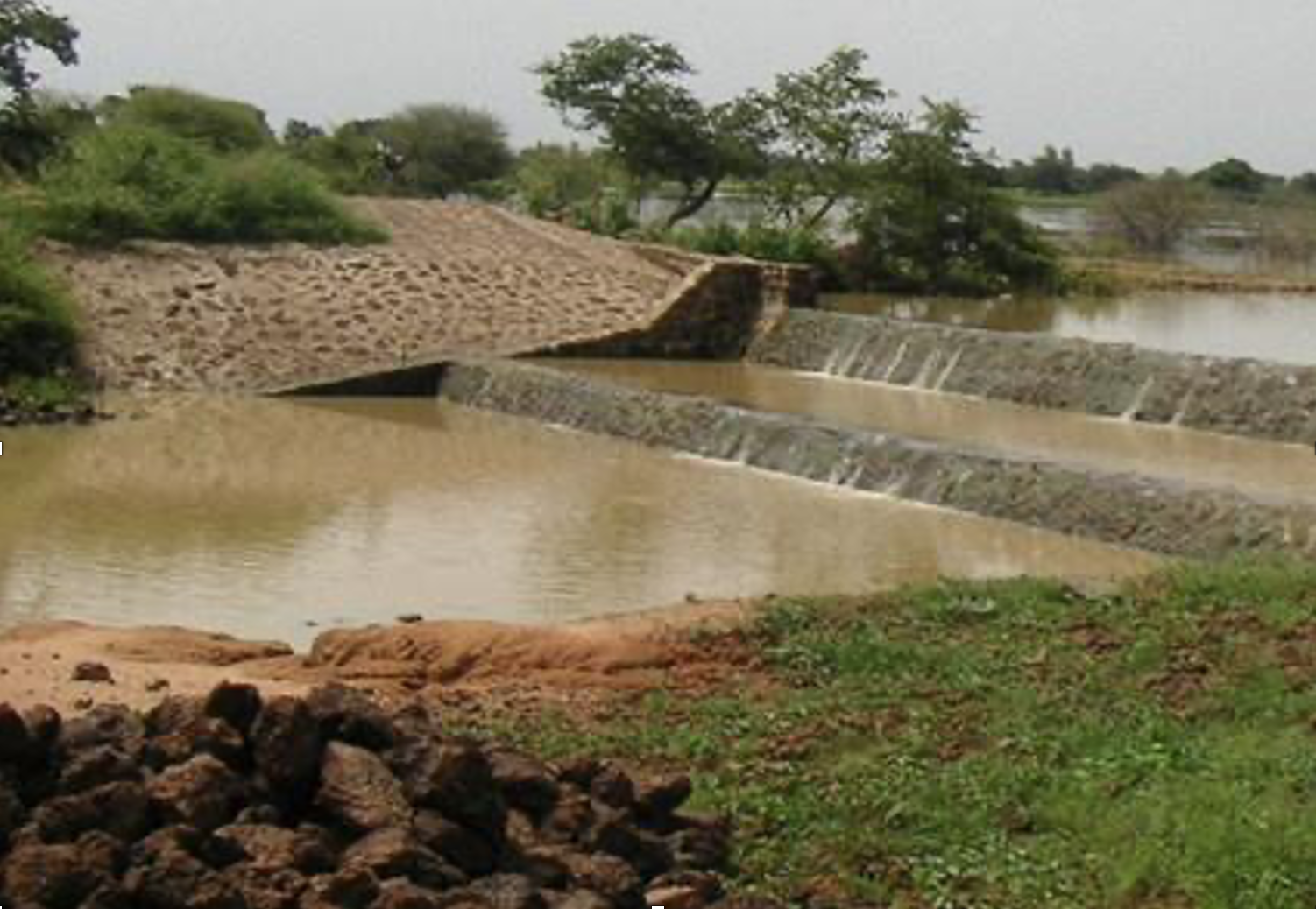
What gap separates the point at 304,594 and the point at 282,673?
3122 mm

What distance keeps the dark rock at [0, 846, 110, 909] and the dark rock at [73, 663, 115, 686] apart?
2.95 metres

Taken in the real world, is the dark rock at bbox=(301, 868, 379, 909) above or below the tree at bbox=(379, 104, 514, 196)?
below

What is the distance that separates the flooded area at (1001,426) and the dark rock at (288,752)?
27.9ft

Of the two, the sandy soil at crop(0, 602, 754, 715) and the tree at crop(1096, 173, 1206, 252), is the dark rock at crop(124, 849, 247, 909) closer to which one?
the sandy soil at crop(0, 602, 754, 715)

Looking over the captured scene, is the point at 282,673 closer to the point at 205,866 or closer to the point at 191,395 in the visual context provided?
the point at 205,866

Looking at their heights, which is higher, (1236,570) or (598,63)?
(598,63)

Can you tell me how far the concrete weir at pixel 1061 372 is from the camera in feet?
62.8

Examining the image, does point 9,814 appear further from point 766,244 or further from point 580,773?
point 766,244

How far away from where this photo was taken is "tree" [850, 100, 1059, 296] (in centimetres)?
3281

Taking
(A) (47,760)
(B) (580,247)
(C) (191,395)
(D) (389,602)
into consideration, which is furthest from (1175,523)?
(B) (580,247)

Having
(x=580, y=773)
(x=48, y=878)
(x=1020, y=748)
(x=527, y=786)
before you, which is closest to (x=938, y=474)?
(x=1020, y=748)

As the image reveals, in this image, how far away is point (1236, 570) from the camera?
10391 mm

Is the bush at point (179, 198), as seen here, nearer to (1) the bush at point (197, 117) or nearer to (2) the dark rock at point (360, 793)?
(1) the bush at point (197, 117)

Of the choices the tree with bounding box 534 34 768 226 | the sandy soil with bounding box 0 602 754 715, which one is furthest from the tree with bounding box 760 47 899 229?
the sandy soil with bounding box 0 602 754 715
